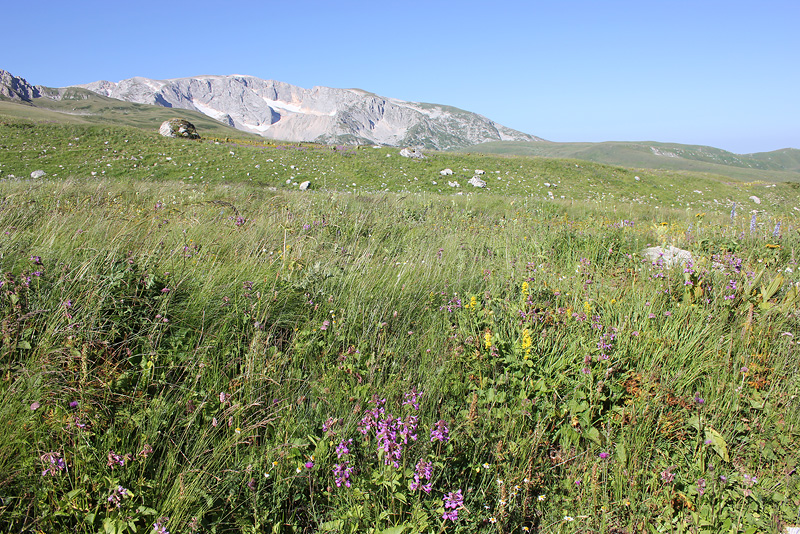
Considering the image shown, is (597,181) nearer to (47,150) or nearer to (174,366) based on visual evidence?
(174,366)

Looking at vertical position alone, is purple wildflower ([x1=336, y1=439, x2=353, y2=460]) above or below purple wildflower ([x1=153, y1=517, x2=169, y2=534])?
above

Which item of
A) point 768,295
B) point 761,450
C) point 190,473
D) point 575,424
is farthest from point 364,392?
point 768,295

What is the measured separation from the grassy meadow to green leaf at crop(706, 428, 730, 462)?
0.02 meters

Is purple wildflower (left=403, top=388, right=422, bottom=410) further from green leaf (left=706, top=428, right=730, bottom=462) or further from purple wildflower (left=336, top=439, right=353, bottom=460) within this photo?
green leaf (left=706, top=428, right=730, bottom=462)

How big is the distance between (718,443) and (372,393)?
1902 mm

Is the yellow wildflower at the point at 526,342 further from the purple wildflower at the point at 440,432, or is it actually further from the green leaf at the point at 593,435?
the purple wildflower at the point at 440,432

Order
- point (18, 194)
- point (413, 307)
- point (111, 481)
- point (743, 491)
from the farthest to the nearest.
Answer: point (18, 194) < point (413, 307) < point (743, 491) < point (111, 481)

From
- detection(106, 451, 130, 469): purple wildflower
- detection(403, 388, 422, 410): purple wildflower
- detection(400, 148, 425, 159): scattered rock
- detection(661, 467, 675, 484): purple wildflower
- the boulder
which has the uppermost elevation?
the boulder

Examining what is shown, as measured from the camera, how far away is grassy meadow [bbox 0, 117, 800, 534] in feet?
5.78

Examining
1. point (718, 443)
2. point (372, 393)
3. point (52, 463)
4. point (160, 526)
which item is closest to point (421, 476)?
point (372, 393)

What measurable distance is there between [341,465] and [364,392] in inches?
19.9

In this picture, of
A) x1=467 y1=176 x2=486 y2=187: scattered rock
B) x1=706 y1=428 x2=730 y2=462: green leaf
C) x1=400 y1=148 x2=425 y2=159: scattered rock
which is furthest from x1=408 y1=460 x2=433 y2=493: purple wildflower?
x1=400 y1=148 x2=425 y2=159: scattered rock

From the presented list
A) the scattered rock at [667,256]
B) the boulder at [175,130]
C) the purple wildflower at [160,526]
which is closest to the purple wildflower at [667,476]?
the purple wildflower at [160,526]

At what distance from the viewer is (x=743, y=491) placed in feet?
→ 6.34
